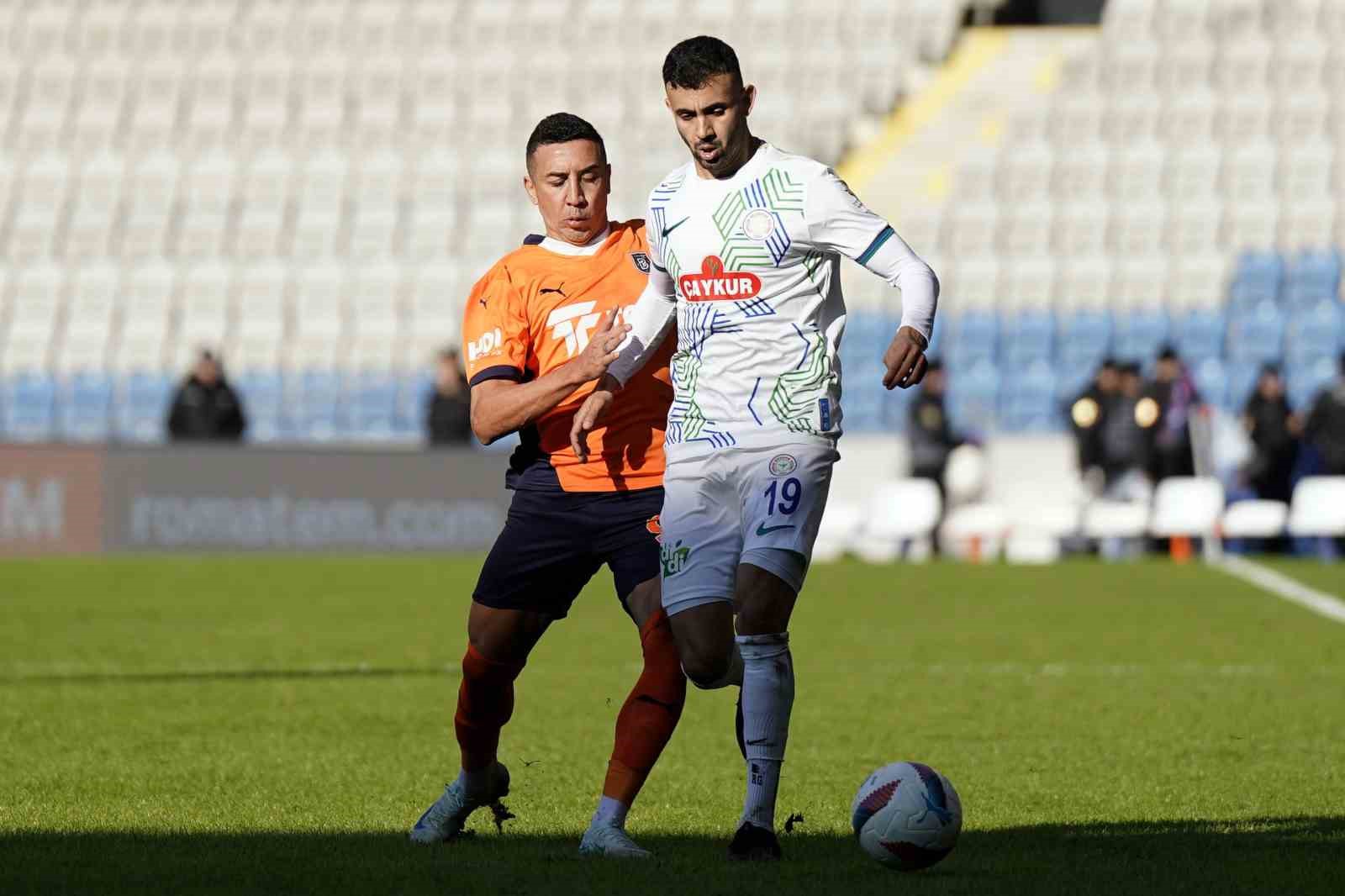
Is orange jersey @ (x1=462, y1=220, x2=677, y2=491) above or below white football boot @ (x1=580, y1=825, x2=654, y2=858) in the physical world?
above

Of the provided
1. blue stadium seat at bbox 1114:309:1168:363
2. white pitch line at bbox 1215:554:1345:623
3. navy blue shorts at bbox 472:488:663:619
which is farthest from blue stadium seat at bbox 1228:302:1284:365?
navy blue shorts at bbox 472:488:663:619

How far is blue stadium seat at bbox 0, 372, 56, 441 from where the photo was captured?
89.5 ft

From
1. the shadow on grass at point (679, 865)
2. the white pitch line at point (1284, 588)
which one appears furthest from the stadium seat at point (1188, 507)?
the shadow on grass at point (679, 865)

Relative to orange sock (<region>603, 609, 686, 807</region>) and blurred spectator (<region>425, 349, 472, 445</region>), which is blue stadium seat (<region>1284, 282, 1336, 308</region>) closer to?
blurred spectator (<region>425, 349, 472, 445</region>)

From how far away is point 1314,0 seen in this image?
30.0 metres

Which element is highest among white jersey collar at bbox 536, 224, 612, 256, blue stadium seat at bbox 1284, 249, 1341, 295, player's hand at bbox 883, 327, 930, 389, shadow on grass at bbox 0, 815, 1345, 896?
blue stadium seat at bbox 1284, 249, 1341, 295

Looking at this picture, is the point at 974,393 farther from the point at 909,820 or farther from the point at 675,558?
the point at 909,820

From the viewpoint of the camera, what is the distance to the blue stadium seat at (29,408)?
27.3 meters

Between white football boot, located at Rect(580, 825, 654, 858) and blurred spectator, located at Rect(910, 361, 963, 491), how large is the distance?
15.7m

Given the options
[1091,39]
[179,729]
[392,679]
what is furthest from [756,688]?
[1091,39]


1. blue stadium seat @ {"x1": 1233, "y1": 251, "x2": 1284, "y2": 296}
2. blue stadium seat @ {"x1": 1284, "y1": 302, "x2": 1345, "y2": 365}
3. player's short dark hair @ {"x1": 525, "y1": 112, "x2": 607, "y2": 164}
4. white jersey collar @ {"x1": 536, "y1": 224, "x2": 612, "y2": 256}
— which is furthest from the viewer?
blue stadium seat @ {"x1": 1233, "y1": 251, "x2": 1284, "y2": 296}

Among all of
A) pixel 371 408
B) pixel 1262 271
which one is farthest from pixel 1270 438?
pixel 371 408

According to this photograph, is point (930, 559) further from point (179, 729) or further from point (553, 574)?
point (553, 574)

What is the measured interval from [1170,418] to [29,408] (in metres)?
14.4
